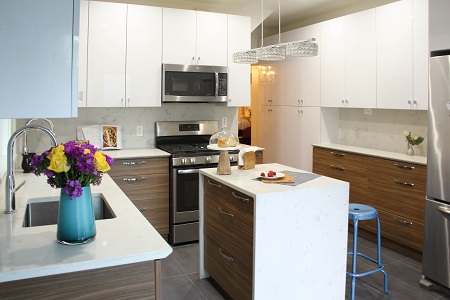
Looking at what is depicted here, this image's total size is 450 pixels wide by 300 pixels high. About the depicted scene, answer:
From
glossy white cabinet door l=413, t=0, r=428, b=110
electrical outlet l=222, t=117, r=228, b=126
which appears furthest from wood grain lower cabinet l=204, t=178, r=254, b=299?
glossy white cabinet door l=413, t=0, r=428, b=110

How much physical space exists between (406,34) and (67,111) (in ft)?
11.6

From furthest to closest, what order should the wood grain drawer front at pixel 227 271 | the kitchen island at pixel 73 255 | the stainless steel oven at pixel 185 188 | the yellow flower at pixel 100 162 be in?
the stainless steel oven at pixel 185 188, the wood grain drawer front at pixel 227 271, the yellow flower at pixel 100 162, the kitchen island at pixel 73 255

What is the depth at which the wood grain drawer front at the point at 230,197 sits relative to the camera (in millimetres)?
2518

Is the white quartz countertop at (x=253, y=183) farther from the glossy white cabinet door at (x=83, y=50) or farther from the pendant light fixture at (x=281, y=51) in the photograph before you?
the glossy white cabinet door at (x=83, y=50)

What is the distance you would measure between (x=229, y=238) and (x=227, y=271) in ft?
0.83

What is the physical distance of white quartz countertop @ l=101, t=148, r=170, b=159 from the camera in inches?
161

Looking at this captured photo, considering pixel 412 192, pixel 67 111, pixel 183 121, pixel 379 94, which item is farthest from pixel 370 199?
pixel 67 111

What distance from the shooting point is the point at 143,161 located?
4.13 meters

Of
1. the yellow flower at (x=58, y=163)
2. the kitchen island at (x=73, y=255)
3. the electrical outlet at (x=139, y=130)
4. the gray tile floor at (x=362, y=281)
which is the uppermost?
the electrical outlet at (x=139, y=130)

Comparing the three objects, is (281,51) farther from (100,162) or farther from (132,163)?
(100,162)

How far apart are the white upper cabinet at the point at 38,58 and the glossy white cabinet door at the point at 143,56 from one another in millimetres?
2945

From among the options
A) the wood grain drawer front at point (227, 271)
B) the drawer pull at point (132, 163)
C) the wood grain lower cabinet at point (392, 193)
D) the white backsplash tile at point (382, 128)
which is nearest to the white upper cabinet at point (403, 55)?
the white backsplash tile at point (382, 128)

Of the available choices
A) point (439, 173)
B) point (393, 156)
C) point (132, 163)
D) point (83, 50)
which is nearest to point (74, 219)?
point (132, 163)

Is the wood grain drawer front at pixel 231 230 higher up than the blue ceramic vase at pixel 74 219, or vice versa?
the blue ceramic vase at pixel 74 219
